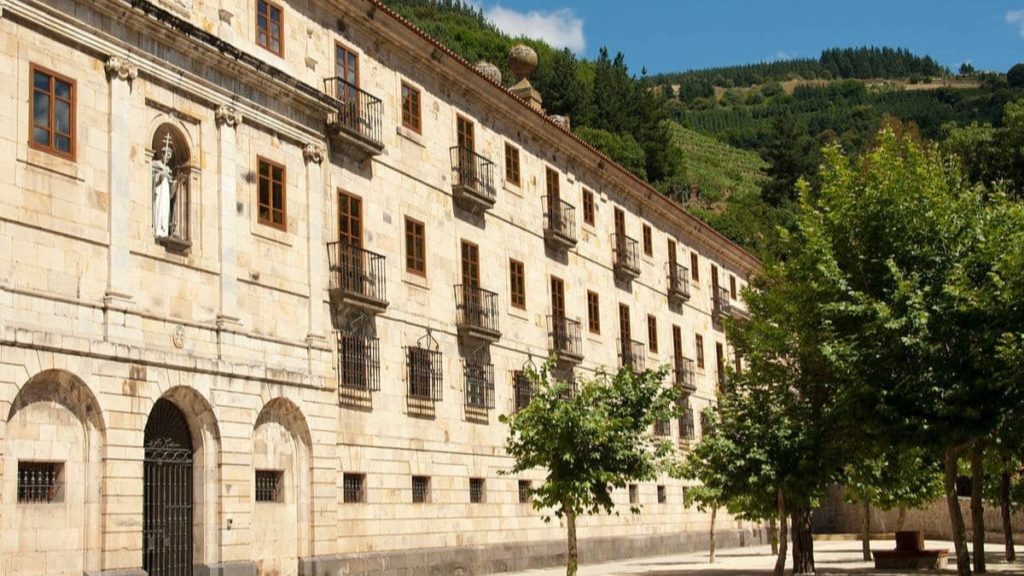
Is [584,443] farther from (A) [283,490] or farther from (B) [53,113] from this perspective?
(B) [53,113]

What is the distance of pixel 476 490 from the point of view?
32.0 metres

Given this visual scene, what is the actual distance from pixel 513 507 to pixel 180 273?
1468 cm

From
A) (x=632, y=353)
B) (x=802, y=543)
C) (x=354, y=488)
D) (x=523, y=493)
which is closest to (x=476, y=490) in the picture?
(x=523, y=493)

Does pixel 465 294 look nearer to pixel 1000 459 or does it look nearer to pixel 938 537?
pixel 1000 459

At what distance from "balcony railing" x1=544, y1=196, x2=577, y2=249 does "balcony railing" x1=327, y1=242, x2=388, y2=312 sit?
34.1 ft

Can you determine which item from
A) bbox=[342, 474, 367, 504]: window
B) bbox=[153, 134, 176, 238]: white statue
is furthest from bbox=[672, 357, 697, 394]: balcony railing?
bbox=[153, 134, 176, 238]: white statue

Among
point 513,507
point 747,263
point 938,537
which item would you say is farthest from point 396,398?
point 938,537

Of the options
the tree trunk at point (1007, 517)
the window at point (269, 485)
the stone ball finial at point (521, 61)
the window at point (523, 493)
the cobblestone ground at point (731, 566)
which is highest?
the stone ball finial at point (521, 61)

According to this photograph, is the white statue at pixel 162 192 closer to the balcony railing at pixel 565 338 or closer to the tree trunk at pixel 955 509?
the tree trunk at pixel 955 509

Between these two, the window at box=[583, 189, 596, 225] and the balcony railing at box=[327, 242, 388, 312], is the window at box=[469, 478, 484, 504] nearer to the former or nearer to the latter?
the balcony railing at box=[327, 242, 388, 312]

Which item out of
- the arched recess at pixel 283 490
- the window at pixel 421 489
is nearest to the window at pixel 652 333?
the window at pixel 421 489

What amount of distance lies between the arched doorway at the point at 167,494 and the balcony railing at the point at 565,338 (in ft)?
53.0

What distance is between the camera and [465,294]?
105 feet

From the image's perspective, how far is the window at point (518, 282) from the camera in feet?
116
